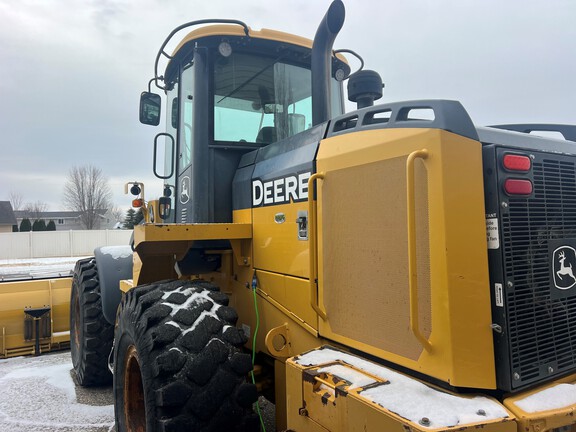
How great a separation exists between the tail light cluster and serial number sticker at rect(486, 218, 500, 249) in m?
0.14

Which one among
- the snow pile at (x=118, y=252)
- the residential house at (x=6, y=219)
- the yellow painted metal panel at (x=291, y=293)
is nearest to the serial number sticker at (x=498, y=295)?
the yellow painted metal panel at (x=291, y=293)

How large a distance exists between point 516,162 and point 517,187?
11cm

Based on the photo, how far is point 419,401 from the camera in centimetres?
179

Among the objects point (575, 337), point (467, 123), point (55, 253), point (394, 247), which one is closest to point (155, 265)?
point (394, 247)

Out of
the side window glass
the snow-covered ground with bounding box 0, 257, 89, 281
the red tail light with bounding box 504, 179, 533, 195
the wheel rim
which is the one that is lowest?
the wheel rim

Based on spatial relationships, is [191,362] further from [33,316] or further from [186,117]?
[33,316]

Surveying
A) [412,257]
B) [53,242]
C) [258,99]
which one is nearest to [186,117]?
[258,99]

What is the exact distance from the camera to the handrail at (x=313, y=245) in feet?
8.13

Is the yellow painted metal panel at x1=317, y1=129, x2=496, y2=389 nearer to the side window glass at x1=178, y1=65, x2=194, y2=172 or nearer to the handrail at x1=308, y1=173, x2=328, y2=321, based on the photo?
the handrail at x1=308, y1=173, x2=328, y2=321

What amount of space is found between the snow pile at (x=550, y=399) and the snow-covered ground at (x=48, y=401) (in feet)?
11.7

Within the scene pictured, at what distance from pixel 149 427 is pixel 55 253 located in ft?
98.5

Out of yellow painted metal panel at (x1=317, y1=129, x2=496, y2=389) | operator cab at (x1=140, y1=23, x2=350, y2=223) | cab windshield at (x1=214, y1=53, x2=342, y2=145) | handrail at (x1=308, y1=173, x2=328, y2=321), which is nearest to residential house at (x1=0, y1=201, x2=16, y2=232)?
operator cab at (x1=140, y1=23, x2=350, y2=223)

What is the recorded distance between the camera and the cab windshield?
142 inches

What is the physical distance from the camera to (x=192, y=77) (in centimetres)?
365
